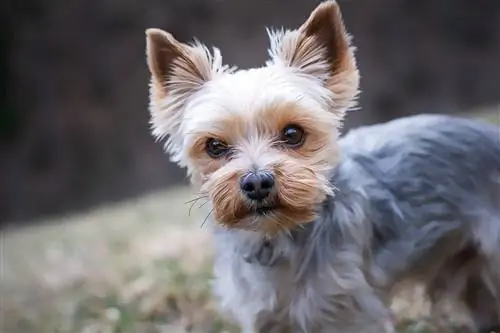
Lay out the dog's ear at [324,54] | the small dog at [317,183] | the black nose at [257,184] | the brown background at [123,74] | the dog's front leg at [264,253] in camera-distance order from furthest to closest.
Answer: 1. the brown background at [123,74]
2. the dog's front leg at [264,253]
3. the dog's ear at [324,54]
4. the small dog at [317,183]
5. the black nose at [257,184]

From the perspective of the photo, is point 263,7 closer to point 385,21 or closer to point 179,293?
point 385,21

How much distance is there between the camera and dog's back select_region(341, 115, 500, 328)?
3592 mm

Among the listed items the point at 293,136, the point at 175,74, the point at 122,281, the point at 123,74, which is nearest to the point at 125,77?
the point at 123,74

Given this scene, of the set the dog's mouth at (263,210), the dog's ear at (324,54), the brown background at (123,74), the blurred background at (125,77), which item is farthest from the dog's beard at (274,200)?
the brown background at (123,74)

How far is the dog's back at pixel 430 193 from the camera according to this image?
3592mm

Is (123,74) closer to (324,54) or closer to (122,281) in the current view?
(122,281)

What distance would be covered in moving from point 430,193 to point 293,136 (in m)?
0.80

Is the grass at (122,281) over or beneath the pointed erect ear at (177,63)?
beneath

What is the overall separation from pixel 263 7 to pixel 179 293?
4755 mm

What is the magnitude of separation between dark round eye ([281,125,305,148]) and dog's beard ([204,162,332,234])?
0.32 feet

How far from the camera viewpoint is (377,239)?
3576 mm

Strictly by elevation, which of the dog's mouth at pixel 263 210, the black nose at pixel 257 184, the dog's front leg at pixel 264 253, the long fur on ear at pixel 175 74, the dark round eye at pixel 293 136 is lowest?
the dog's front leg at pixel 264 253

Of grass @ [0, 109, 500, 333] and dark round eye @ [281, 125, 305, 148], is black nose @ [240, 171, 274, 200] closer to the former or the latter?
dark round eye @ [281, 125, 305, 148]

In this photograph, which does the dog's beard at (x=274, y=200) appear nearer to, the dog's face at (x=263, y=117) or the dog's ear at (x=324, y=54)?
the dog's face at (x=263, y=117)
